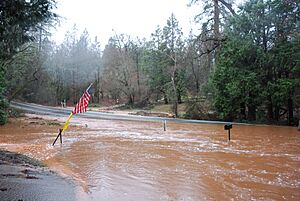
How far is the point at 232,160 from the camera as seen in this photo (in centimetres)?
1051

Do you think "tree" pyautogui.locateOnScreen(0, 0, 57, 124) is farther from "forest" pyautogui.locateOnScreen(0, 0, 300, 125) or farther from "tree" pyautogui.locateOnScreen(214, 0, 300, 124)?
"tree" pyautogui.locateOnScreen(214, 0, 300, 124)

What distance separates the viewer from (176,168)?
932 centimetres

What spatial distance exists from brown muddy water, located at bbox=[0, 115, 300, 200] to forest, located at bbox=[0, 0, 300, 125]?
3968 mm

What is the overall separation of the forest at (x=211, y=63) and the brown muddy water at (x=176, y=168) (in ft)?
13.0

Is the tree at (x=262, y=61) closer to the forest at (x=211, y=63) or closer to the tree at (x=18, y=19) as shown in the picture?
the forest at (x=211, y=63)

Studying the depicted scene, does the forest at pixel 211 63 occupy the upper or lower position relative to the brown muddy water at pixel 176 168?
upper

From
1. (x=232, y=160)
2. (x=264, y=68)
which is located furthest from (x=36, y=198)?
(x=264, y=68)

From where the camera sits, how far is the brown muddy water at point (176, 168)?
677 centimetres

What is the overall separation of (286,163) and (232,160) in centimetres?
177

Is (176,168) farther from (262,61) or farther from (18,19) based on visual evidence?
(262,61)

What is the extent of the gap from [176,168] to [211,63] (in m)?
28.8

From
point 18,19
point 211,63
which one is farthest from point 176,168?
point 211,63

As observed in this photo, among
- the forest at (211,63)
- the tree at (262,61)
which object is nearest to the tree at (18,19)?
the forest at (211,63)

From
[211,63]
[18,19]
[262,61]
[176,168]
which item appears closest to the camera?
[18,19]
